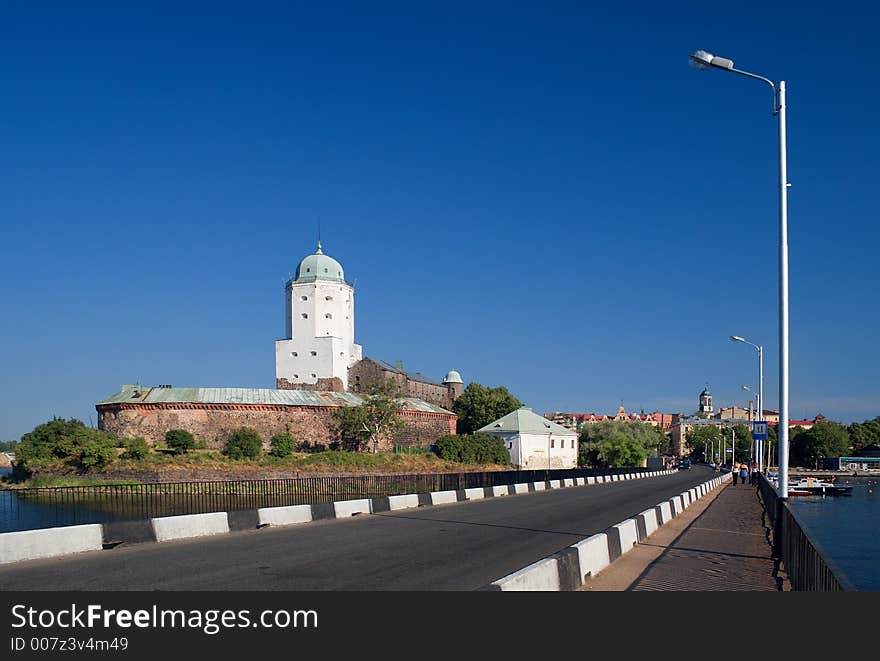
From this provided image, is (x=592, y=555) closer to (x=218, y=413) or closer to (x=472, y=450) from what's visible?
(x=472, y=450)

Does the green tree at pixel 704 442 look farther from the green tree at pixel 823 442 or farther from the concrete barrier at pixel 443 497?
the concrete barrier at pixel 443 497

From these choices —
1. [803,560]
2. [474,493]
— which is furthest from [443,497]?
[803,560]

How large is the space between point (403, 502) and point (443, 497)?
3.63m

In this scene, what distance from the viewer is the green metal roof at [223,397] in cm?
7556

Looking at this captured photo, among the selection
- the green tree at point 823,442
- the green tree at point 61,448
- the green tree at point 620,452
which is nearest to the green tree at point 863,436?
the green tree at point 823,442

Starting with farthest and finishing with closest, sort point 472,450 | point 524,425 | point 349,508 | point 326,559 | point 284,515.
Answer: point 524,425
point 472,450
point 349,508
point 284,515
point 326,559

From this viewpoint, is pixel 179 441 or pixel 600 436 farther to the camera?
pixel 600 436

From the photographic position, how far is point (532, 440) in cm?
8975

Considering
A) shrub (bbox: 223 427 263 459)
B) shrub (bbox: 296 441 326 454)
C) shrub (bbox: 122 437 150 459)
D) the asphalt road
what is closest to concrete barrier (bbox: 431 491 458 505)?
the asphalt road

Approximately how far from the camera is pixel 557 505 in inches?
1009

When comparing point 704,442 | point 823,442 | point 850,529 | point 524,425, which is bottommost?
point 704,442

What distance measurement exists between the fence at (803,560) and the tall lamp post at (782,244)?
306 cm
